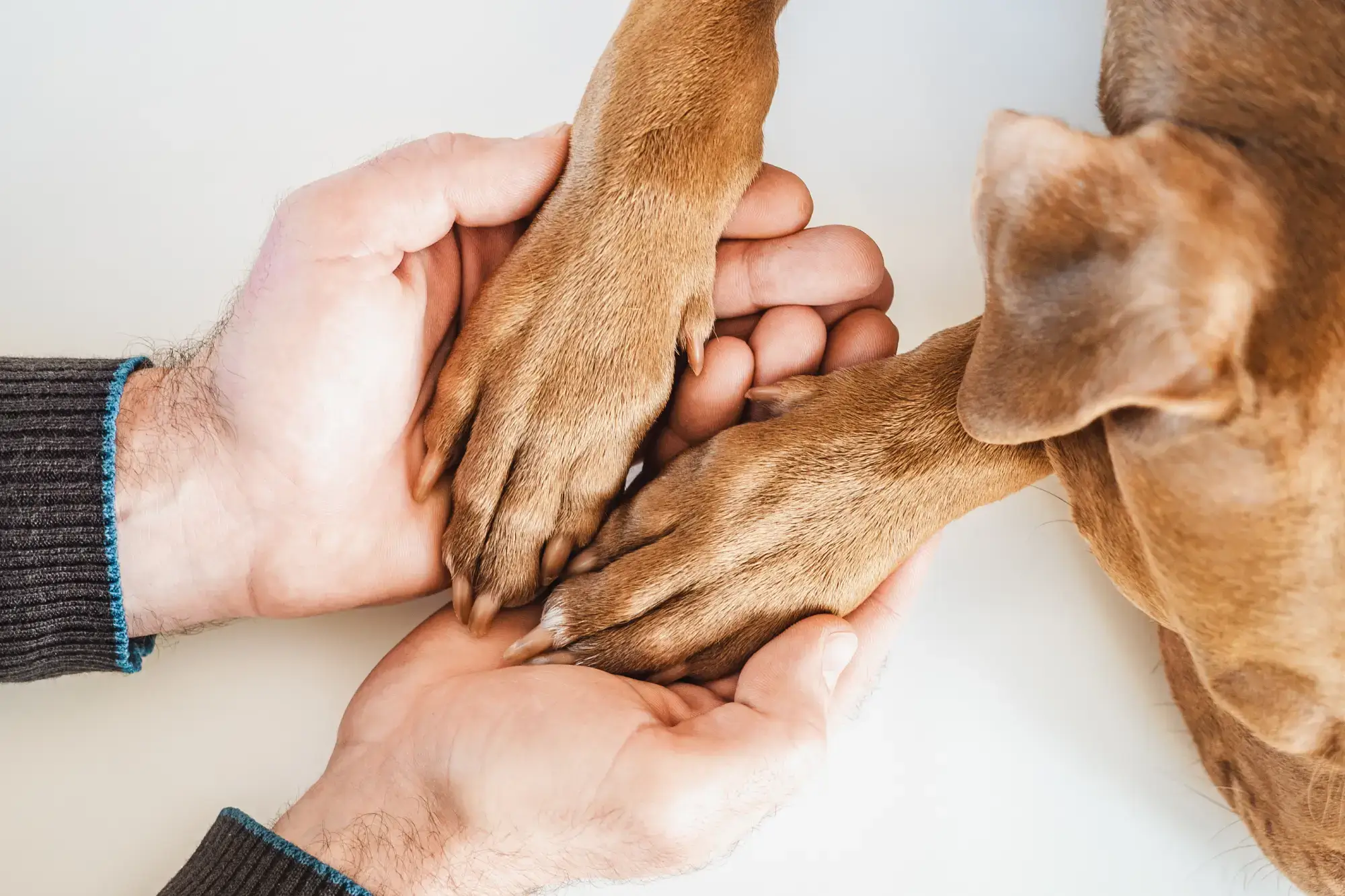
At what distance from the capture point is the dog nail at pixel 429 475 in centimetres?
127

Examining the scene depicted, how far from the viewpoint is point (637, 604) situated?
117 centimetres

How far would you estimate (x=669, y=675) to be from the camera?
4.08 ft

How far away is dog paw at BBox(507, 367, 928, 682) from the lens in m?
1.18

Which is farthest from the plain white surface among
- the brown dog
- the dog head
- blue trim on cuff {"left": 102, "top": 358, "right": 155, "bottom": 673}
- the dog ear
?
the dog ear

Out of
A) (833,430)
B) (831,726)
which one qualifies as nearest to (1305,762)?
(831,726)

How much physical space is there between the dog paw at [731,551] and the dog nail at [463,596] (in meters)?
0.09

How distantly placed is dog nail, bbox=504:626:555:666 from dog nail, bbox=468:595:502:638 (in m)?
0.05

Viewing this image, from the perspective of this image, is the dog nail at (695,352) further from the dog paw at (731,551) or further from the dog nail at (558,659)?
the dog nail at (558,659)

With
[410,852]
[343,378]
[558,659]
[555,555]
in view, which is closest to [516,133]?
[343,378]

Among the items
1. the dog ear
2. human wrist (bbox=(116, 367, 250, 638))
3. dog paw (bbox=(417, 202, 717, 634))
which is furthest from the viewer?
human wrist (bbox=(116, 367, 250, 638))

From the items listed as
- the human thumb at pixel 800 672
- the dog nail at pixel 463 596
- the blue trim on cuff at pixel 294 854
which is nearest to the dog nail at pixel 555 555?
the dog nail at pixel 463 596

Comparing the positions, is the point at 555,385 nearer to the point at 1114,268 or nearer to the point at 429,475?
the point at 429,475

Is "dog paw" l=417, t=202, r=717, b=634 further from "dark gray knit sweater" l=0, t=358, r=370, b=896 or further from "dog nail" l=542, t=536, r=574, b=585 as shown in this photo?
"dark gray knit sweater" l=0, t=358, r=370, b=896

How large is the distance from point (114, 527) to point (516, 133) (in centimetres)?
84
